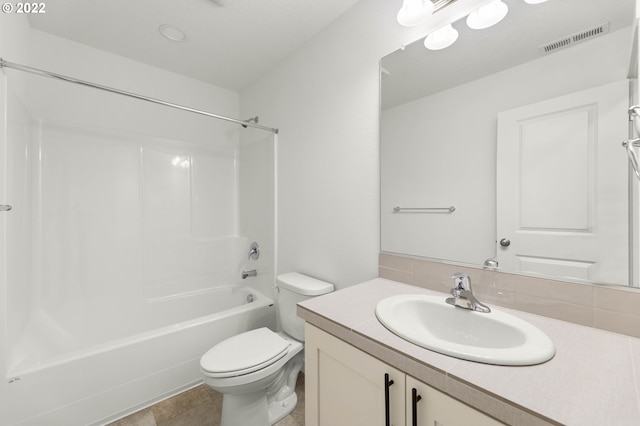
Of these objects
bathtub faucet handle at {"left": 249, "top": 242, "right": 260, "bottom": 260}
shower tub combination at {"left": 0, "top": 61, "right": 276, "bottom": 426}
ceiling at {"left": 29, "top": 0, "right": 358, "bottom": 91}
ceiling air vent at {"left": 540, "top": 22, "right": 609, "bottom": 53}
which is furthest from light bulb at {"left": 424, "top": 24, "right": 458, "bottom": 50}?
bathtub faucet handle at {"left": 249, "top": 242, "right": 260, "bottom": 260}

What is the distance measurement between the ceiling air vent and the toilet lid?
5.51ft

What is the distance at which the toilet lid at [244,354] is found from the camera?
121 cm

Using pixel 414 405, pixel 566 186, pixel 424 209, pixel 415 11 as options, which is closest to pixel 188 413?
pixel 414 405

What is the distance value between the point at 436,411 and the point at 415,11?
1.42 m

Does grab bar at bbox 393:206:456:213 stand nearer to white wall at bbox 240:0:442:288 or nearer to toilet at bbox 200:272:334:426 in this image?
white wall at bbox 240:0:442:288

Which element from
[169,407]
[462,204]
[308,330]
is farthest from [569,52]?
[169,407]

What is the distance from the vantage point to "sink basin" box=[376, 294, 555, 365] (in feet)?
2.07

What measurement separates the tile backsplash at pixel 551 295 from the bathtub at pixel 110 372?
4.56ft

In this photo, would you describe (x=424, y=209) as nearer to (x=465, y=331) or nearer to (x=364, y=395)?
(x=465, y=331)

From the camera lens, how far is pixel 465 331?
92 cm

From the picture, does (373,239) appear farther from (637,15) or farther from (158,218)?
(158,218)

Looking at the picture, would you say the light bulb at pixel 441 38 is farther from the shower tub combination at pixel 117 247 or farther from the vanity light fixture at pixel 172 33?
the vanity light fixture at pixel 172 33

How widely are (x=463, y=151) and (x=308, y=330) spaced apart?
3.18 feet

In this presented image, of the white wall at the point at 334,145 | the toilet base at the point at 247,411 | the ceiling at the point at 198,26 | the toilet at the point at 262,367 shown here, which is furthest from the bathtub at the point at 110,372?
the ceiling at the point at 198,26
